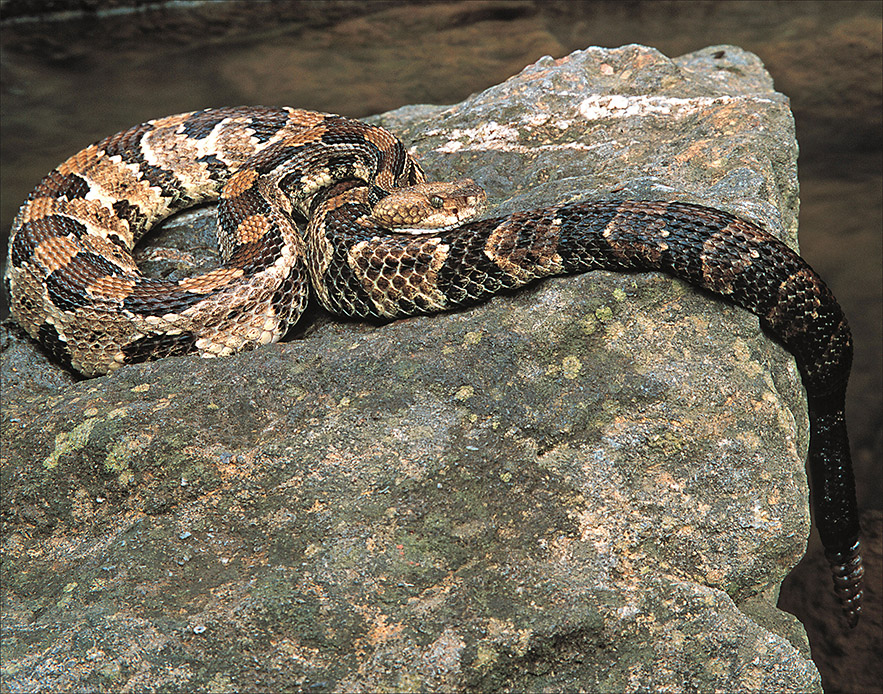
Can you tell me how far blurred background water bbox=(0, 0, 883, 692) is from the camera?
634 cm

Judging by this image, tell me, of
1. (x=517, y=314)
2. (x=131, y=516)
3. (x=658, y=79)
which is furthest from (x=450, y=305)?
(x=658, y=79)

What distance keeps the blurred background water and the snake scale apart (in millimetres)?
1988

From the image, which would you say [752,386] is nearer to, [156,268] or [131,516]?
[131,516]

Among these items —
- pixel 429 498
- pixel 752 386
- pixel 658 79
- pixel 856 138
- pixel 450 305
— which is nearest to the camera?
pixel 429 498

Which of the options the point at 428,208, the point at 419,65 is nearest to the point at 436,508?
the point at 428,208

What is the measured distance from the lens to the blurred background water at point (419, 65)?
6336mm

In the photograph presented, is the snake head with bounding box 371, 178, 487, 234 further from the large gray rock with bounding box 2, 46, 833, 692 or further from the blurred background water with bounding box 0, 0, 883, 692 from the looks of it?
the blurred background water with bounding box 0, 0, 883, 692

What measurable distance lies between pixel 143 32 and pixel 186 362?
8934 millimetres

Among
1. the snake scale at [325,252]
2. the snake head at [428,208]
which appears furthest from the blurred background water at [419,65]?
the snake head at [428,208]

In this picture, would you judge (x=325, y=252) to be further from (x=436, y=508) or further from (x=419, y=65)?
(x=419, y=65)

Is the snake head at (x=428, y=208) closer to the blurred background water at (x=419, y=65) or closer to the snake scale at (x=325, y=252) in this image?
the snake scale at (x=325, y=252)

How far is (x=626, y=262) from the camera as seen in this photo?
3.39m

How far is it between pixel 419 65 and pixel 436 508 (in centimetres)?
769

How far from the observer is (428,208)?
4.00 m
